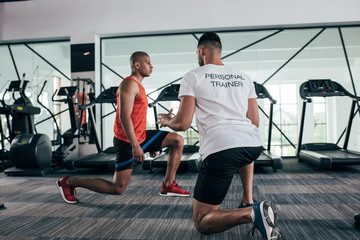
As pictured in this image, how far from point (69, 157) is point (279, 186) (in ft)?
11.6

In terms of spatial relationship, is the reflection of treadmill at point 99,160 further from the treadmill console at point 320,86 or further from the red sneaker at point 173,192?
the treadmill console at point 320,86

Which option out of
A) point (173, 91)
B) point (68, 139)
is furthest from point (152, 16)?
point (68, 139)

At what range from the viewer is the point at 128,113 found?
2.14m

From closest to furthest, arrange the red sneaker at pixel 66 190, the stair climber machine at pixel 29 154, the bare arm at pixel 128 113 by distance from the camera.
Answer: the bare arm at pixel 128 113 → the red sneaker at pixel 66 190 → the stair climber machine at pixel 29 154

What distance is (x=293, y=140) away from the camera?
5.92m

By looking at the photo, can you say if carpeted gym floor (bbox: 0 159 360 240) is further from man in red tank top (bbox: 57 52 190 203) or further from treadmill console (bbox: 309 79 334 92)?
treadmill console (bbox: 309 79 334 92)

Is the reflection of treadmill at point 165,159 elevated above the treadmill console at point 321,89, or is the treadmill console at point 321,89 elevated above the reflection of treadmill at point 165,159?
the treadmill console at point 321,89

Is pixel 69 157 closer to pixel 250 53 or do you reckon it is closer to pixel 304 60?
pixel 250 53

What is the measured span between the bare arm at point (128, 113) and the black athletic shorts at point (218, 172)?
2.45ft

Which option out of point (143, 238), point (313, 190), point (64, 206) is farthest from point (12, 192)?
point (313, 190)

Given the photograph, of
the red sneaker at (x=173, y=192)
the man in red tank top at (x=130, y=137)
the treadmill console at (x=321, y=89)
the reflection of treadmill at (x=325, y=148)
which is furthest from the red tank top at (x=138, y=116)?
the treadmill console at (x=321, y=89)

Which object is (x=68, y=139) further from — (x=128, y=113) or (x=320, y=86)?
(x=320, y=86)

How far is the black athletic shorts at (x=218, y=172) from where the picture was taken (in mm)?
1474

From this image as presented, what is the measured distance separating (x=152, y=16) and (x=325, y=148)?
14.0 ft
